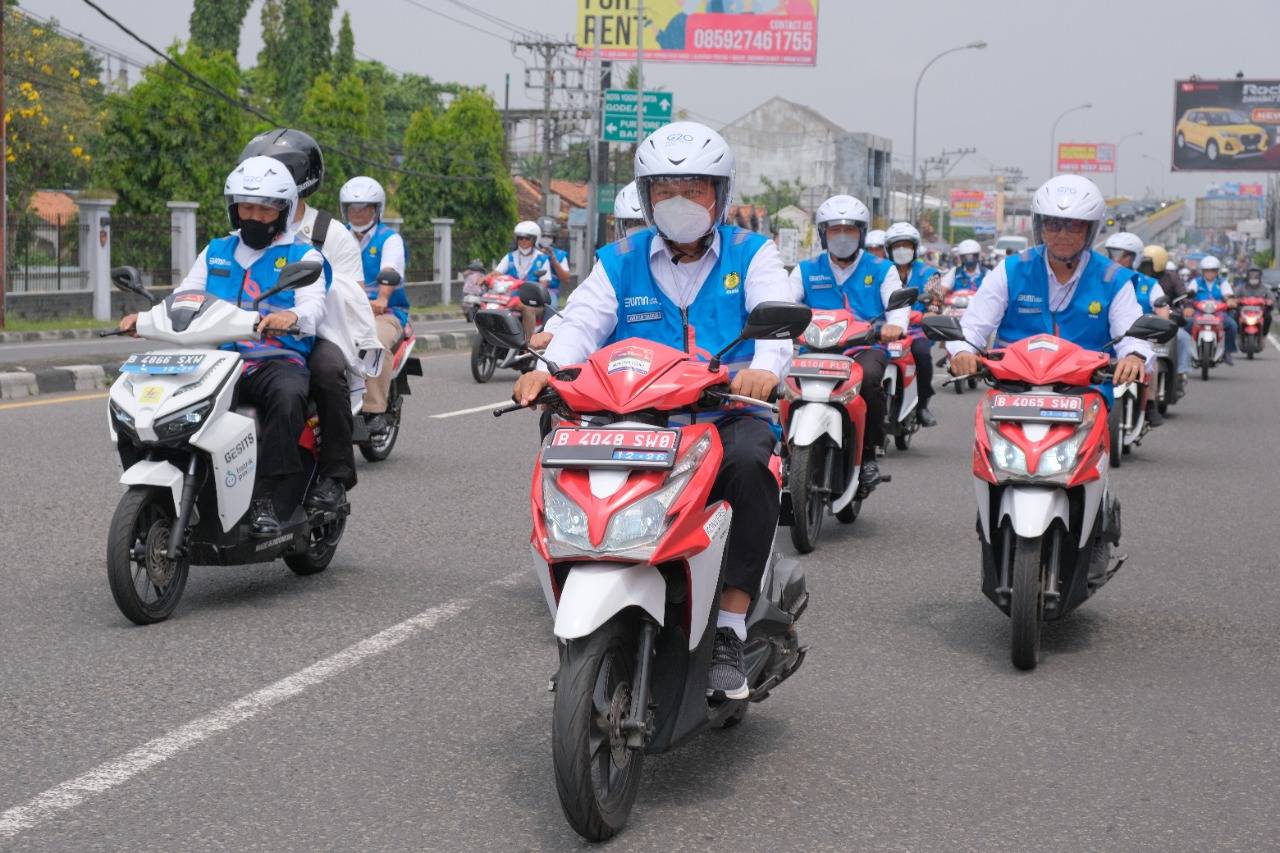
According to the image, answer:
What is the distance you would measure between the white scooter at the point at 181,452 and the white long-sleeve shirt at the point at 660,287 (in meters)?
1.71

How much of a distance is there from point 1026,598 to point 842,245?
14.2ft

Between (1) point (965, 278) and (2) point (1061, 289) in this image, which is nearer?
(2) point (1061, 289)

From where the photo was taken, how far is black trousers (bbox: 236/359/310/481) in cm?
660

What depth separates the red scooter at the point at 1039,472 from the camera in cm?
591

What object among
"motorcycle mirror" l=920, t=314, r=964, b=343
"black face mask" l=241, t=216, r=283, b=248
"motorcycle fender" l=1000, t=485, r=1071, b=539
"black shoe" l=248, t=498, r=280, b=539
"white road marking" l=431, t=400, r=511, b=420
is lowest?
"white road marking" l=431, t=400, r=511, b=420

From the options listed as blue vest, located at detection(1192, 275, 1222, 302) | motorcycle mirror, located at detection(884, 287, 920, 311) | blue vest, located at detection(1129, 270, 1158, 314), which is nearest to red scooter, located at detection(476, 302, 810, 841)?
motorcycle mirror, located at detection(884, 287, 920, 311)

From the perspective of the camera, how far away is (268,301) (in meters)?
6.97

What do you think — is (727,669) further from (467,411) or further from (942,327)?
(467,411)

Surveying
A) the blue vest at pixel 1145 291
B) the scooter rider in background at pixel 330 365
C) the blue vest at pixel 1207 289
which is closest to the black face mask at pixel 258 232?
the scooter rider in background at pixel 330 365

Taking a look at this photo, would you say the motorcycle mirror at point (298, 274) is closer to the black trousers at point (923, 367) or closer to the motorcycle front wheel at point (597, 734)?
the motorcycle front wheel at point (597, 734)

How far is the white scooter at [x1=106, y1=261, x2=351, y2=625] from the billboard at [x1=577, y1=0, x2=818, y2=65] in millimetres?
52598

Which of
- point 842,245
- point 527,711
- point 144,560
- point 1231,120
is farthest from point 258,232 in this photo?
point 1231,120

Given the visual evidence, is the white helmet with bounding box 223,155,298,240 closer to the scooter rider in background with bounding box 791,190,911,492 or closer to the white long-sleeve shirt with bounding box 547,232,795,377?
the white long-sleeve shirt with bounding box 547,232,795,377

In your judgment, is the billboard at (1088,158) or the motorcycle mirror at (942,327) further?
the billboard at (1088,158)
